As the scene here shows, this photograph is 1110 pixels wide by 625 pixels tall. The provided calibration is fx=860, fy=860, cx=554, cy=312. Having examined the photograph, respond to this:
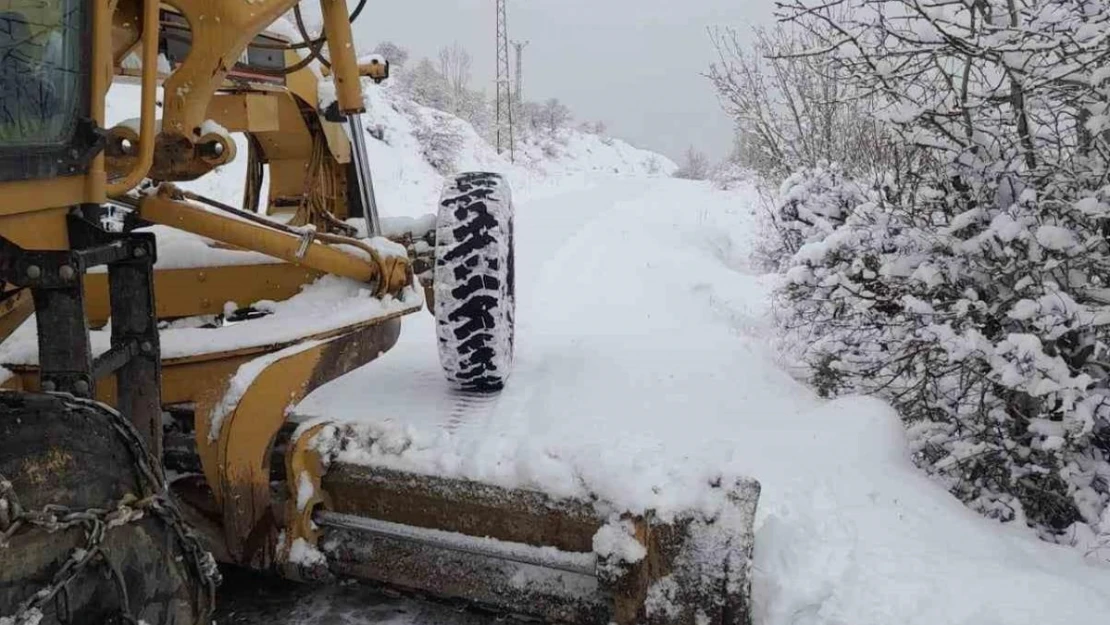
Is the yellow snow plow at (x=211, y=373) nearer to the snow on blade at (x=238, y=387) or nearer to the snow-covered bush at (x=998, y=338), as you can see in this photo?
the snow on blade at (x=238, y=387)

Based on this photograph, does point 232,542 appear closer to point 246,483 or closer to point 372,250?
point 246,483

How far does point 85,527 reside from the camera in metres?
1.70

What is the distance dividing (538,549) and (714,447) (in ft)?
5.06

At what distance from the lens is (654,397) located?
550 cm

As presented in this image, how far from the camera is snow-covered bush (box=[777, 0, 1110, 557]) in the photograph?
148 inches

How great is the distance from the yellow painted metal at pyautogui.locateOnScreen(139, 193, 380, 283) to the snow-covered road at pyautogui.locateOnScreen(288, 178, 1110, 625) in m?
0.66

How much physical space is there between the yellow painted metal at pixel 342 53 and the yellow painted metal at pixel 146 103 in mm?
1277

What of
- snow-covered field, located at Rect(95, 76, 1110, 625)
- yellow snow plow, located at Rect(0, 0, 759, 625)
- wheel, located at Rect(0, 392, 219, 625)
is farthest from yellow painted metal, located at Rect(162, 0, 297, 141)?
wheel, located at Rect(0, 392, 219, 625)

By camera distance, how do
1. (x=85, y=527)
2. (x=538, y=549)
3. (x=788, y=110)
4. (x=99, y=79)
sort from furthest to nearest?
(x=788, y=110) → (x=538, y=549) → (x=99, y=79) → (x=85, y=527)

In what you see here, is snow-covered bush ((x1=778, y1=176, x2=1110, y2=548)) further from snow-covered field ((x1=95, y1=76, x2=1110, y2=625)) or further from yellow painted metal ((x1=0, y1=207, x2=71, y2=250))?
yellow painted metal ((x1=0, y1=207, x2=71, y2=250))

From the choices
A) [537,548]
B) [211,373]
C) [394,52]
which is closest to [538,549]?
[537,548]

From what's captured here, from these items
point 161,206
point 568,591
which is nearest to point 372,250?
point 161,206

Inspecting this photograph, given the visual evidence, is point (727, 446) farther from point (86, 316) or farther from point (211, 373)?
point (86, 316)

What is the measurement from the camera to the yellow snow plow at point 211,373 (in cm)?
175
